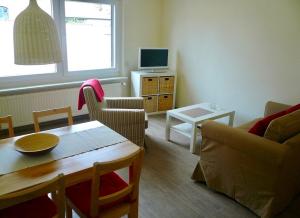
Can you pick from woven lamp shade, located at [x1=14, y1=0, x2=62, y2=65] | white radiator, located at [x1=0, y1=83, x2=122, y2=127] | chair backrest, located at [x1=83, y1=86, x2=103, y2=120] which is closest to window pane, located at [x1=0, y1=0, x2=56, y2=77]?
white radiator, located at [x1=0, y1=83, x2=122, y2=127]

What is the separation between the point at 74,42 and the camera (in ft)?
14.2

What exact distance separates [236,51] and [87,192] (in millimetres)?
3107

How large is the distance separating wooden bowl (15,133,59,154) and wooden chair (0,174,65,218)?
1.17ft

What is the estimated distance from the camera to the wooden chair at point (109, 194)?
1521 millimetres

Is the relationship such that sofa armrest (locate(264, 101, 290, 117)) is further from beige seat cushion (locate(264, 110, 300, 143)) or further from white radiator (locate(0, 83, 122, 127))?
white radiator (locate(0, 83, 122, 127))

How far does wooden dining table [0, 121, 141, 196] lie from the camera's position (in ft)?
4.94

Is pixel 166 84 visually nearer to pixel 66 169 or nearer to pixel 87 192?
pixel 87 192

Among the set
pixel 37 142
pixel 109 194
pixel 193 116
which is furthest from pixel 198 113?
pixel 37 142

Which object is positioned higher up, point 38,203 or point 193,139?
point 38,203

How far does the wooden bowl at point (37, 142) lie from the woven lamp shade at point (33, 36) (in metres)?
0.65

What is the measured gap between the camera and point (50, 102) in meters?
4.06

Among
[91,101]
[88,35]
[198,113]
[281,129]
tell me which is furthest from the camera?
[88,35]

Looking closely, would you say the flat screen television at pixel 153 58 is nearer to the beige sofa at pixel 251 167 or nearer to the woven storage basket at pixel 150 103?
the woven storage basket at pixel 150 103

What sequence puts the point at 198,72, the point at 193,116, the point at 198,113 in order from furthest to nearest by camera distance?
the point at 198,72 < the point at 198,113 < the point at 193,116
